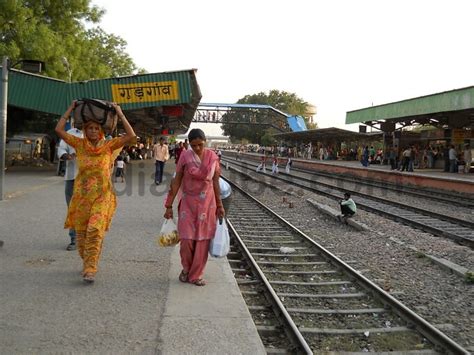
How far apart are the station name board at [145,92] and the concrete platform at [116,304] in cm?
1556

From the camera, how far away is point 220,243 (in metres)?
5.27

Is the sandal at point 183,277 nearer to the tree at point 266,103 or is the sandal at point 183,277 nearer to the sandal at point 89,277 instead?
the sandal at point 89,277

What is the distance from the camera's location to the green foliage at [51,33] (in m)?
24.9

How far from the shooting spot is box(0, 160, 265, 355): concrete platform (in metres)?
3.72

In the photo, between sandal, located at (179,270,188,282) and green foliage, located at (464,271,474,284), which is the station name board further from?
green foliage, located at (464,271,474,284)

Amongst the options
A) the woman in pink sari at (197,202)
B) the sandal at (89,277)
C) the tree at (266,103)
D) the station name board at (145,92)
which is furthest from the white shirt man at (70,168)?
the tree at (266,103)

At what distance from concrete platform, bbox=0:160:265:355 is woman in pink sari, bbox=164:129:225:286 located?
0.35m

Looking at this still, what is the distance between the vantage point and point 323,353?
13.6 ft

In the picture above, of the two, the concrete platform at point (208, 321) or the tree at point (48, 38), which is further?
the tree at point (48, 38)

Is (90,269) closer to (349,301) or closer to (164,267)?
(164,267)

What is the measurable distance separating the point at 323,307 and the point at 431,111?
23196 mm

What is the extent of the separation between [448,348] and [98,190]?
358 cm

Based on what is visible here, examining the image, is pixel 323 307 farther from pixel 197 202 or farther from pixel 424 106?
pixel 424 106

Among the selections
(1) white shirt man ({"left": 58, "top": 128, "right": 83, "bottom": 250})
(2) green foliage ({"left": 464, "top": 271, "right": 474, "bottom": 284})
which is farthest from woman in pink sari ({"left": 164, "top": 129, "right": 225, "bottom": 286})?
(2) green foliage ({"left": 464, "top": 271, "right": 474, "bottom": 284})
